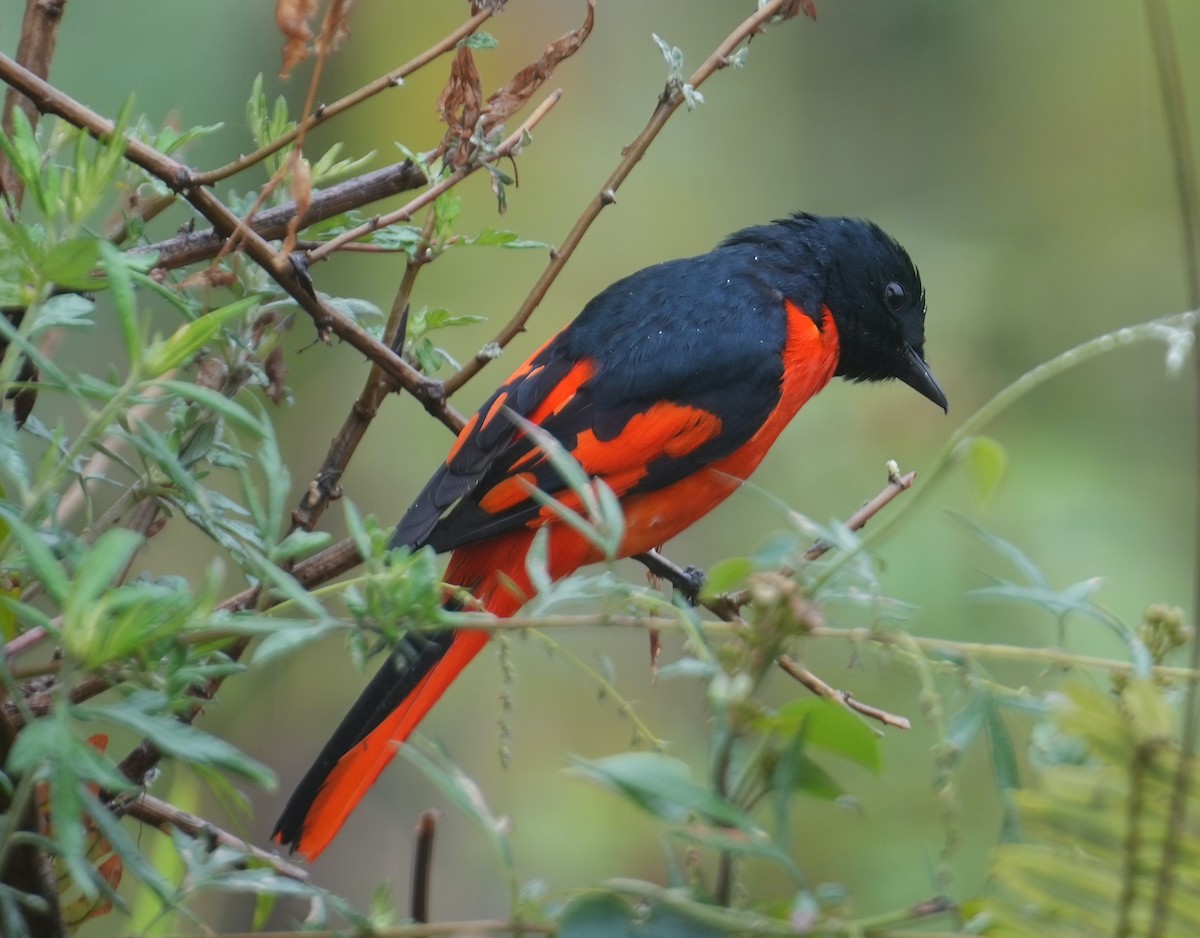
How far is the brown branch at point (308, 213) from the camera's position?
4.85 feet

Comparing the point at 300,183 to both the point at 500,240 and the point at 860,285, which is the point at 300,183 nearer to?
the point at 500,240

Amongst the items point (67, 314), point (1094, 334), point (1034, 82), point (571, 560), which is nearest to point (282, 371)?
point (67, 314)

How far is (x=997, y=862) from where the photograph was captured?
700 mm

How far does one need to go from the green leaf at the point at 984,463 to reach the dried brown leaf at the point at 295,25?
34.3 inches

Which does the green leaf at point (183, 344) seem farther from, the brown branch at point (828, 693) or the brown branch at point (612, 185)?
the brown branch at point (612, 185)

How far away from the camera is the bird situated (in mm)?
2314

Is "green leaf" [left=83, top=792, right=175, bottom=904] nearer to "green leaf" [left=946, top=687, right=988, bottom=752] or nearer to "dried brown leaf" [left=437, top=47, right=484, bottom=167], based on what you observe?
"green leaf" [left=946, top=687, right=988, bottom=752]

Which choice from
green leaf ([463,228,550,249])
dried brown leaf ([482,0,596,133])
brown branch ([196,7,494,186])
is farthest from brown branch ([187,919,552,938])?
dried brown leaf ([482,0,596,133])

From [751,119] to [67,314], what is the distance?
4981 millimetres

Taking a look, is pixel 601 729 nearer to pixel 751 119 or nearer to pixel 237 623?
pixel 751 119

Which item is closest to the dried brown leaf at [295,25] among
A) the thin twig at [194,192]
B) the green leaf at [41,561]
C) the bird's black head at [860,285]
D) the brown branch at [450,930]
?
the thin twig at [194,192]

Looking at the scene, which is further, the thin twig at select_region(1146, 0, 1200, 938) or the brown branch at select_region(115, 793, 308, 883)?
the brown branch at select_region(115, 793, 308, 883)

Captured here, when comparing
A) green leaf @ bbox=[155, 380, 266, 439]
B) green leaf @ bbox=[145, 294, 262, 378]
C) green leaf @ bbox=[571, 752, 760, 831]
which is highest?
green leaf @ bbox=[145, 294, 262, 378]

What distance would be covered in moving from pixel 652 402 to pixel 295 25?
4.42ft
